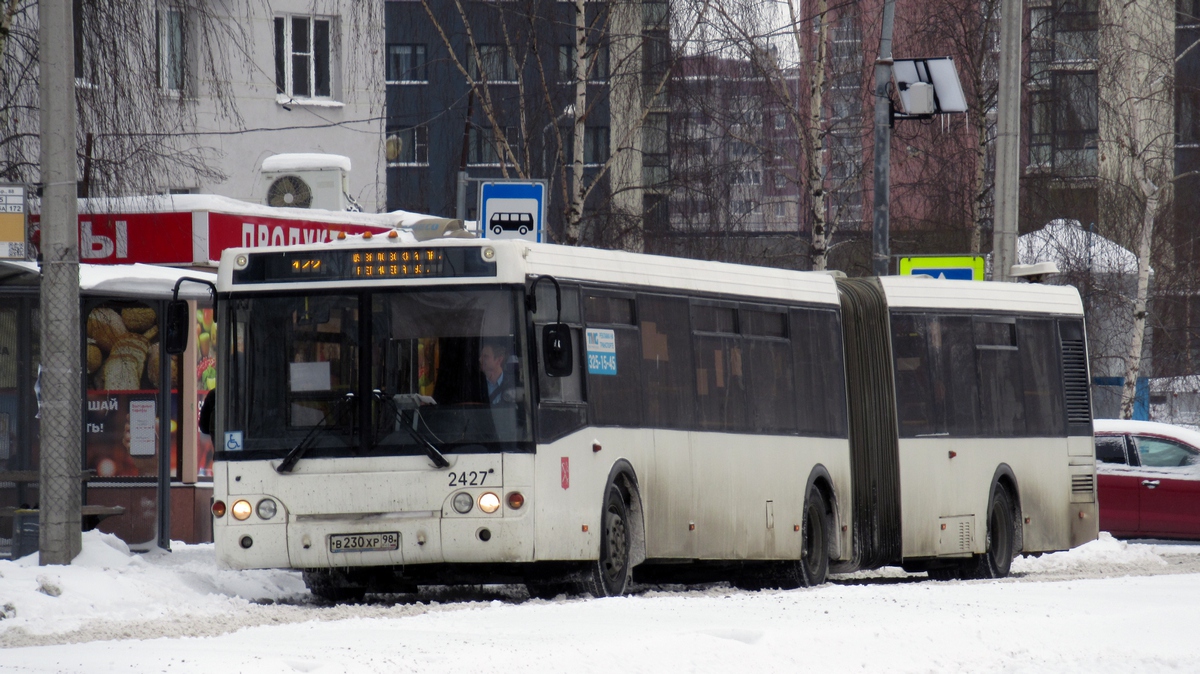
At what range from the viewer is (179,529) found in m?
18.8

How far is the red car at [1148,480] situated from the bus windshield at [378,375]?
13147 mm

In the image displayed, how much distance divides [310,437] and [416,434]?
76 centimetres

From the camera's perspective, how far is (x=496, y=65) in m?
29.6

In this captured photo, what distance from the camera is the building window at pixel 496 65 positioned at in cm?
2736

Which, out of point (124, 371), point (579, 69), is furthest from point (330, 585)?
point (579, 69)

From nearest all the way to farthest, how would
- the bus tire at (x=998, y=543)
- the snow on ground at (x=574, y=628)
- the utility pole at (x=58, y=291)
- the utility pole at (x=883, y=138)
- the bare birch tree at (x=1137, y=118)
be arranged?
the snow on ground at (x=574, y=628)
the utility pole at (x=58, y=291)
the bus tire at (x=998, y=543)
the utility pole at (x=883, y=138)
the bare birch tree at (x=1137, y=118)

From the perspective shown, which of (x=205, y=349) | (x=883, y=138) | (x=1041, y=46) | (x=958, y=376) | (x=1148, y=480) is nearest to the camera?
(x=958, y=376)

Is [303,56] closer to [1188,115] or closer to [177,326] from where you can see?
[1188,115]

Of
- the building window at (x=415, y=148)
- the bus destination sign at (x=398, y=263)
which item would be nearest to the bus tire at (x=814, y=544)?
the bus destination sign at (x=398, y=263)

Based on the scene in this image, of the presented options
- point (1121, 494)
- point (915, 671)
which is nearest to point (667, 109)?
point (1121, 494)

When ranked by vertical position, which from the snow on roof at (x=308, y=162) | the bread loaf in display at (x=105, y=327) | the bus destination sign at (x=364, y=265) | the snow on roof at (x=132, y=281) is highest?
the snow on roof at (x=308, y=162)

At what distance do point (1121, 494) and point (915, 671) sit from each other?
1581 cm

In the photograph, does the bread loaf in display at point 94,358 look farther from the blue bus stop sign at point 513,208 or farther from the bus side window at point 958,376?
the bus side window at point 958,376

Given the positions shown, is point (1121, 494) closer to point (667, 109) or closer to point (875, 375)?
point (875, 375)
